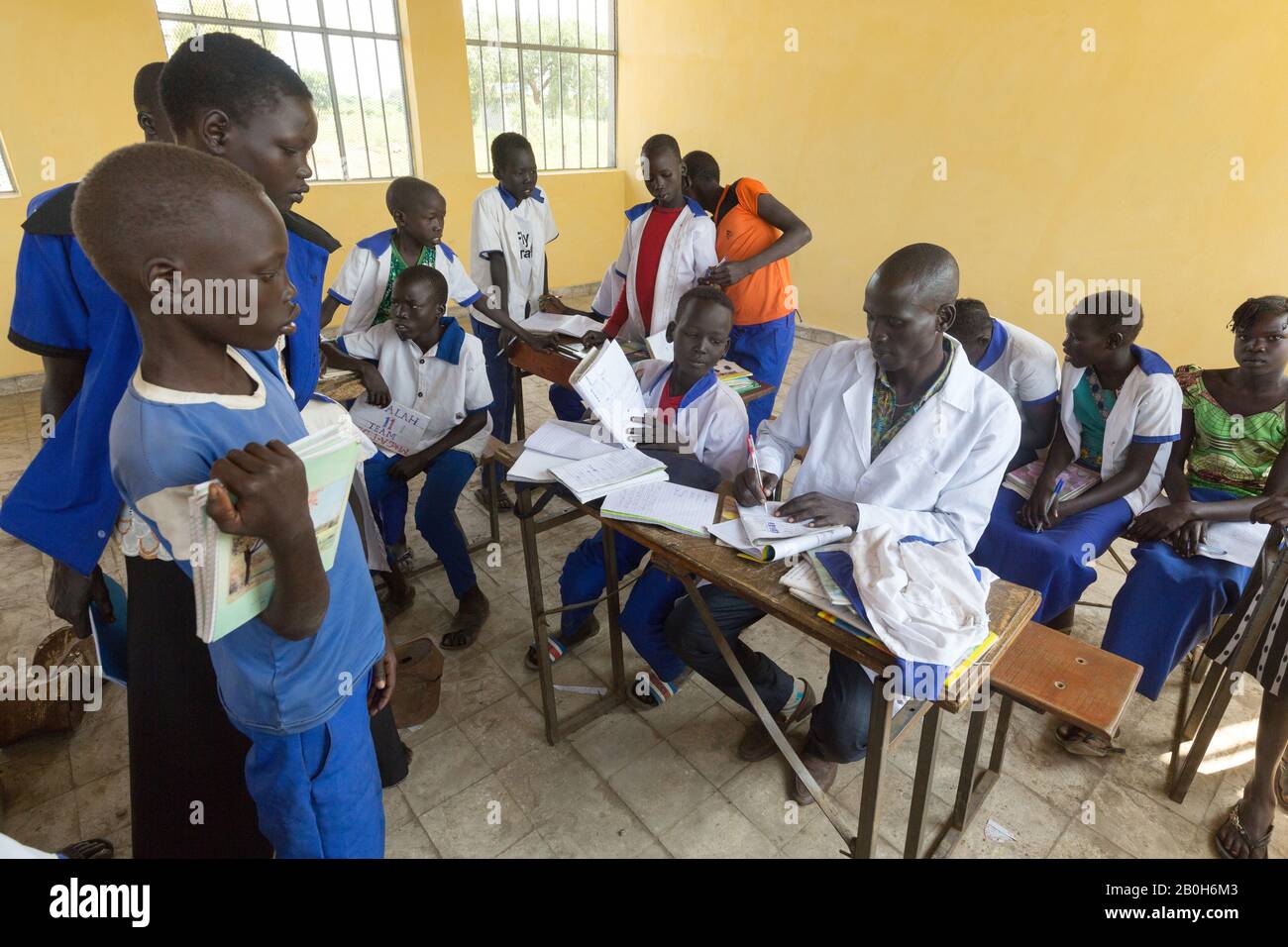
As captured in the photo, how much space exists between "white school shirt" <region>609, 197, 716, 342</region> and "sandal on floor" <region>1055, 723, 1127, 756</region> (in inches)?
91.3

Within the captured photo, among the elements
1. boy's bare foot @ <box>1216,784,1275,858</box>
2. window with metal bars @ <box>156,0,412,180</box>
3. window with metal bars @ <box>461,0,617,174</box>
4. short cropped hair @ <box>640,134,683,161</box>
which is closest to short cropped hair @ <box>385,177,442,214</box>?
short cropped hair @ <box>640,134,683,161</box>

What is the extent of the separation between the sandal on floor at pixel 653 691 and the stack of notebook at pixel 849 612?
1098mm

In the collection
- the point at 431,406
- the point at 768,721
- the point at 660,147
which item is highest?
the point at 660,147

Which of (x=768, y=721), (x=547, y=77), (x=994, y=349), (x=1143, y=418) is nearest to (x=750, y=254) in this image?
(x=994, y=349)

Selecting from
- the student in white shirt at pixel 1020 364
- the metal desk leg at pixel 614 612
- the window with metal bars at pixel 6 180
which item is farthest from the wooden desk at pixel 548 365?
the window with metal bars at pixel 6 180

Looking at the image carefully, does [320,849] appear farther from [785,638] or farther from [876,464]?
[785,638]

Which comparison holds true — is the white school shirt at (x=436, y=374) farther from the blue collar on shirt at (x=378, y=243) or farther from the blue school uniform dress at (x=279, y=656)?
the blue school uniform dress at (x=279, y=656)

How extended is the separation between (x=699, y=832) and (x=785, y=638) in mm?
976

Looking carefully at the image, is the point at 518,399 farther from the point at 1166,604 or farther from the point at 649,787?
the point at 1166,604

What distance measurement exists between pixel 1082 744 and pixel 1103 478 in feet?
3.04

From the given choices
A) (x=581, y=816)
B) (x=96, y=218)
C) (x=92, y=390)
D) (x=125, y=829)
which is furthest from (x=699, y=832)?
(x=96, y=218)

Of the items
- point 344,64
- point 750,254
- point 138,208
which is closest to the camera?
point 138,208

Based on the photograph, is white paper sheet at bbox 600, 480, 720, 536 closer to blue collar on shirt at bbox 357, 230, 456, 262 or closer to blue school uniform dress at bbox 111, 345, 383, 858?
blue school uniform dress at bbox 111, 345, 383, 858

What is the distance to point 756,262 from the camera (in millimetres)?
3234
